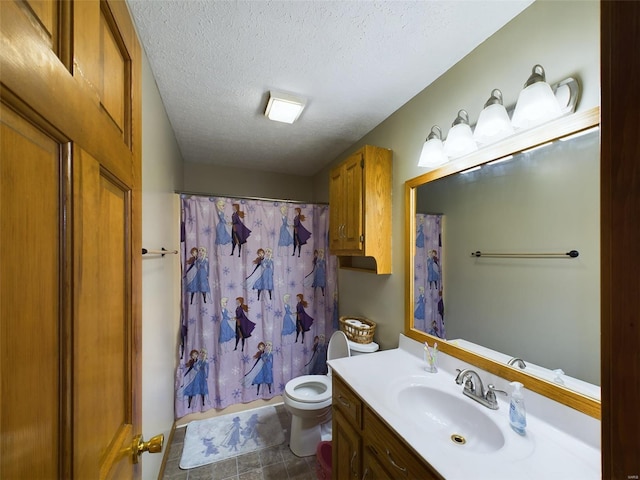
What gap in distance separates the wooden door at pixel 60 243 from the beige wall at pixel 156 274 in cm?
68

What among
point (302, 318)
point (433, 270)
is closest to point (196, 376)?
point (302, 318)

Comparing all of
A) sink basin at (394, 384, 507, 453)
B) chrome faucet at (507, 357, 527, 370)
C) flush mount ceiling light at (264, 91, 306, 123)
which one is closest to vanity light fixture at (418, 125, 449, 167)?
flush mount ceiling light at (264, 91, 306, 123)

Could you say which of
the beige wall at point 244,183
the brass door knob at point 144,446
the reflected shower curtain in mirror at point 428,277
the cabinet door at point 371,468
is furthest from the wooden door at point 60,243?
the beige wall at point 244,183

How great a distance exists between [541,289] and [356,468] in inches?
43.5

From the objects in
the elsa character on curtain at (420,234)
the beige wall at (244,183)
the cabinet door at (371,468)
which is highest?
the beige wall at (244,183)

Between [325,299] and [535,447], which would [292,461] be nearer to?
[325,299]

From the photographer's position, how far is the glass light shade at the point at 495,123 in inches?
40.9

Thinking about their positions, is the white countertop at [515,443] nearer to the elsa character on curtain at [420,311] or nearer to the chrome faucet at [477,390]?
the chrome faucet at [477,390]

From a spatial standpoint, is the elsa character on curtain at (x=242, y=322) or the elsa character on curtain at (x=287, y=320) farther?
the elsa character on curtain at (x=287, y=320)

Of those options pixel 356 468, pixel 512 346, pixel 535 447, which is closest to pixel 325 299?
pixel 356 468

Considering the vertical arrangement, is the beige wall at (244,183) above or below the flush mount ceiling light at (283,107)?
below

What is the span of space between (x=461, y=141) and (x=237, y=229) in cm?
181

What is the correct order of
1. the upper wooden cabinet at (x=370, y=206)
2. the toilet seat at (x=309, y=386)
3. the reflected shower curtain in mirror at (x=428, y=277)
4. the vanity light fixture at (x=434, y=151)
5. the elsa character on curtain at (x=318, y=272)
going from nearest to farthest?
the vanity light fixture at (x=434, y=151)
the reflected shower curtain in mirror at (x=428, y=277)
the upper wooden cabinet at (x=370, y=206)
the toilet seat at (x=309, y=386)
the elsa character on curtain at (x=318, y=272)
